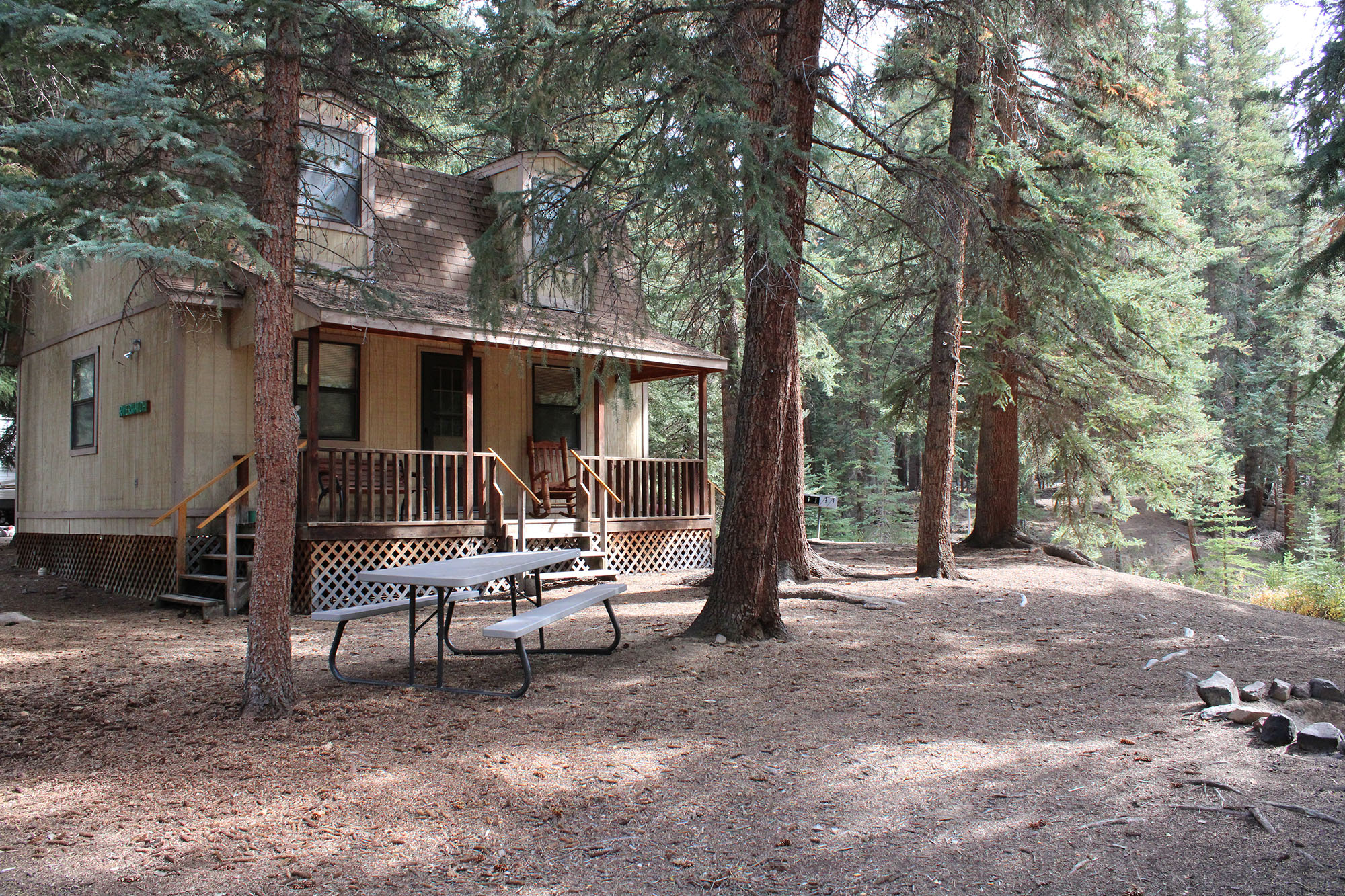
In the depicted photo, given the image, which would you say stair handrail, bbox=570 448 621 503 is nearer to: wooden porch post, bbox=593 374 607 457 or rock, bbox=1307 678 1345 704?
wooden porch post, bbox=593 374 607 457

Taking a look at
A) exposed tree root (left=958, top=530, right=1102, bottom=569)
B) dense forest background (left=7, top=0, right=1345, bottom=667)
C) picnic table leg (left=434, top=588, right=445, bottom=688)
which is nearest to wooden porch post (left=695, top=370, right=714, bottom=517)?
dense forest background (left=7, top=0, right=1345, bottom=667)

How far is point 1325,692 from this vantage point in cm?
547

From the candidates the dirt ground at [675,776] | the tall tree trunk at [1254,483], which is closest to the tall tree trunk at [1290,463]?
the tall tree trunk at [1254,483]

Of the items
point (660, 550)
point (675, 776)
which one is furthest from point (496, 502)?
point (675, 776)

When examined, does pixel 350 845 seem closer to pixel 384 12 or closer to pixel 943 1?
pixel 384 12

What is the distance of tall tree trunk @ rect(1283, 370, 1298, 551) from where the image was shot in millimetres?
26797

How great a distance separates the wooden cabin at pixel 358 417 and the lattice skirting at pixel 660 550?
3cm

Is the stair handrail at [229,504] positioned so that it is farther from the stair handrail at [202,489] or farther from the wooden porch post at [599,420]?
the wooden porch post at [599,420]

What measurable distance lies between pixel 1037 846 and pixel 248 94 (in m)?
6.10

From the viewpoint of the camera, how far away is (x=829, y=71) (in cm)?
748

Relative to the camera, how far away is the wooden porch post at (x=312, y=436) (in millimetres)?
10023

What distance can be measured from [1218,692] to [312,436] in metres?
8.76

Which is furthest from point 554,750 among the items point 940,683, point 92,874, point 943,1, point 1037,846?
point 943,1

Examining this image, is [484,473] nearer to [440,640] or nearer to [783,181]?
[440,640]
